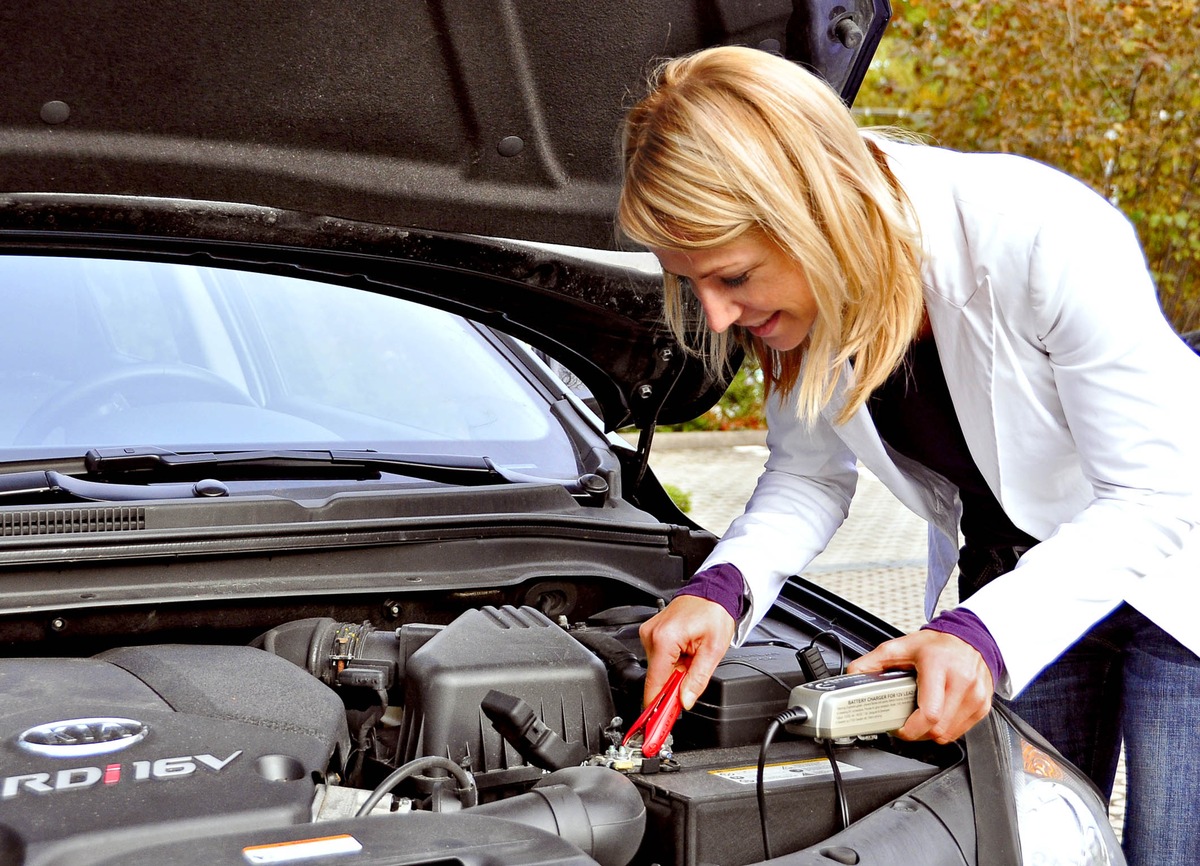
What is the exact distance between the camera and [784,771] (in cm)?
156

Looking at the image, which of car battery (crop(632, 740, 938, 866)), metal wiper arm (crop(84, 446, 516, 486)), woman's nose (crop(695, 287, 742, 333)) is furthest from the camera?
metal wiper arm (crop(84, 446, 516, 486))

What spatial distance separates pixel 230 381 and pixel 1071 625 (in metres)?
1.47

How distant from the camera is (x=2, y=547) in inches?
68.2

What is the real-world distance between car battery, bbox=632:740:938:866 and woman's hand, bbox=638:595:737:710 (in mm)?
103

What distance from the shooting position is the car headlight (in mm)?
1618

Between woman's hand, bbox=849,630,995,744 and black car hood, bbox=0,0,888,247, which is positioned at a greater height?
black car hood, bbox=0,0,888,247

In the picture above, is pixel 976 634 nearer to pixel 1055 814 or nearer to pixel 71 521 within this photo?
pixel 1055 814

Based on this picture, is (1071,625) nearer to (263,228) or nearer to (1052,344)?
(1052,344)

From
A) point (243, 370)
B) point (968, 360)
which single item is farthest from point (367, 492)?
point (968, 360)

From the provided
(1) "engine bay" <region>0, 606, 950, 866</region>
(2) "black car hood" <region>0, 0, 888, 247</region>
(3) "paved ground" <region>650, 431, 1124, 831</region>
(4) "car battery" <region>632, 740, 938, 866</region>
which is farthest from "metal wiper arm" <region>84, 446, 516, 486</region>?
(3) "paved ground" <region>650, 431, 1124, 831</region>

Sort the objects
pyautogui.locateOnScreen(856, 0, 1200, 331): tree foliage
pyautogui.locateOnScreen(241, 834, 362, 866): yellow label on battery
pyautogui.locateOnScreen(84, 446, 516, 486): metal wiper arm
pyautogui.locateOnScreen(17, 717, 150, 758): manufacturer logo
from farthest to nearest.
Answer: pyautogui.locateOnScreen(856, 0, 1200, 331): tree foliage
pyautogui.locateOnScreen(84, 446, 516, 486): metal wiper arm
pyautogui.locateOnScreen(17, 717, 150, 758): manufacturer logo
pyautogui.locateOnScreen(241, 834, 362, 866): yellow label on battery

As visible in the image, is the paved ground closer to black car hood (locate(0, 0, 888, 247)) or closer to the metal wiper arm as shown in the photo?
the metal wiper arm

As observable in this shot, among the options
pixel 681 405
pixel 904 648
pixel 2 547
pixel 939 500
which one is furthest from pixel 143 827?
pixel 681 405

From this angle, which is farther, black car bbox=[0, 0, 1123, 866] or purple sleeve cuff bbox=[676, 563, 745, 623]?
purple sleeve cuff bbox=[676, 563, 745, 623]
